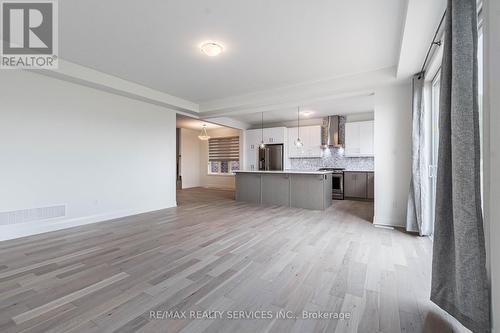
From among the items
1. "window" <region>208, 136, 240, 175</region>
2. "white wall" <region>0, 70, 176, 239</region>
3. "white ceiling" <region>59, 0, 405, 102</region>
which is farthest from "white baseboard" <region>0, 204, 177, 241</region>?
"window" <region>208, 136, 240, 175</region>

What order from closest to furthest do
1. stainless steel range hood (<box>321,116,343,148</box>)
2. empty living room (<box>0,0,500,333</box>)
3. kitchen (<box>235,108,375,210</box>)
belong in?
1. empty living room (<box>0,0,500,333</box>)
2. kitchen (<box>235,108,375,210</box>)
3. stainless steel range hood (<box>321,116,343,148</box>)

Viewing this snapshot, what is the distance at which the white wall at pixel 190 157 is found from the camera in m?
10.0

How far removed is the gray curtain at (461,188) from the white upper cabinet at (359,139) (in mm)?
5817

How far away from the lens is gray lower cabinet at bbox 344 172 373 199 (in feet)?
22.6

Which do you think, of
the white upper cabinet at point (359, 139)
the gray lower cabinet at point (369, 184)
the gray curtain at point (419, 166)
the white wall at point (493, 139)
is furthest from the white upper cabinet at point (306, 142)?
the white wall at point (493, 139)

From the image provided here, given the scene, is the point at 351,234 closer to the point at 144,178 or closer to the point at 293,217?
the point at 293,217

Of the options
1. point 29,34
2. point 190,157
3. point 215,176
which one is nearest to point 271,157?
point 215,176

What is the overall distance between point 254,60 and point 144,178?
368 centimetres

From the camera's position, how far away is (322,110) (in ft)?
22.3

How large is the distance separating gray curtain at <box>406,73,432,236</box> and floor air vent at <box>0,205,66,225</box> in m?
5.87

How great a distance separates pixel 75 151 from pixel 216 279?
3710 millimetres

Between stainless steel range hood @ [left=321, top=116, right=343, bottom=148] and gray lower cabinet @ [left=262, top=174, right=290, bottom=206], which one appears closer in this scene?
gray lower cabinet @ [left=262, top=174, right=290, bottom=206]

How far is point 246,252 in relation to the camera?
2.77 m

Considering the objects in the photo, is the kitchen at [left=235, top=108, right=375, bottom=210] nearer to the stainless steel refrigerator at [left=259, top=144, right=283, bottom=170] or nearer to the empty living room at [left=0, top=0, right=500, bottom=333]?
the stainless steel refrigerator at [left=259, top=144, right=283, bottom=170]
